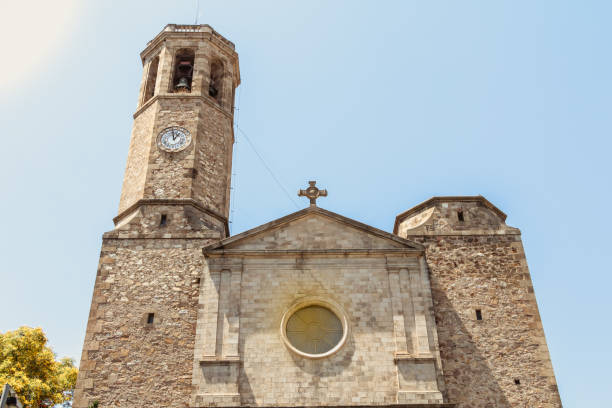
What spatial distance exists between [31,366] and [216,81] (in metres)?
13.0

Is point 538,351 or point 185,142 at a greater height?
point 185,142

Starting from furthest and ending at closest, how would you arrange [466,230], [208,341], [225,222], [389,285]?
[225,222] → [466,230] → [389,285] → [208,341]

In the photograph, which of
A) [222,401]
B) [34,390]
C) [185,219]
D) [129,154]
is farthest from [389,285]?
[34,390]

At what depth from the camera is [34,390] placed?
68.5 feet

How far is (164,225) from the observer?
17.6 metres

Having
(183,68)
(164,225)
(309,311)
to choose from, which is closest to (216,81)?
(183,68)

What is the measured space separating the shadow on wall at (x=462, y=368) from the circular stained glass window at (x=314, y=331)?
9.32 feet

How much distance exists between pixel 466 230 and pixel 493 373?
436 cm

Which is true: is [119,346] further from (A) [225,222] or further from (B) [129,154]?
(B) [129,154]

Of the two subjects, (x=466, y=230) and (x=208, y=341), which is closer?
(x=208, y=341)

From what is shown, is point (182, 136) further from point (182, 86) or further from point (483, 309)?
point (483, 309)

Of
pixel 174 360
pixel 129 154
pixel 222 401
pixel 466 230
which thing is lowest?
pixel 222 401

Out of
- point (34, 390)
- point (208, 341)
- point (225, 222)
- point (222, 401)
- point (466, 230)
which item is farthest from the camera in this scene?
point (34, 390)

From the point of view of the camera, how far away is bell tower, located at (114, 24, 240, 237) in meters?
18.0
